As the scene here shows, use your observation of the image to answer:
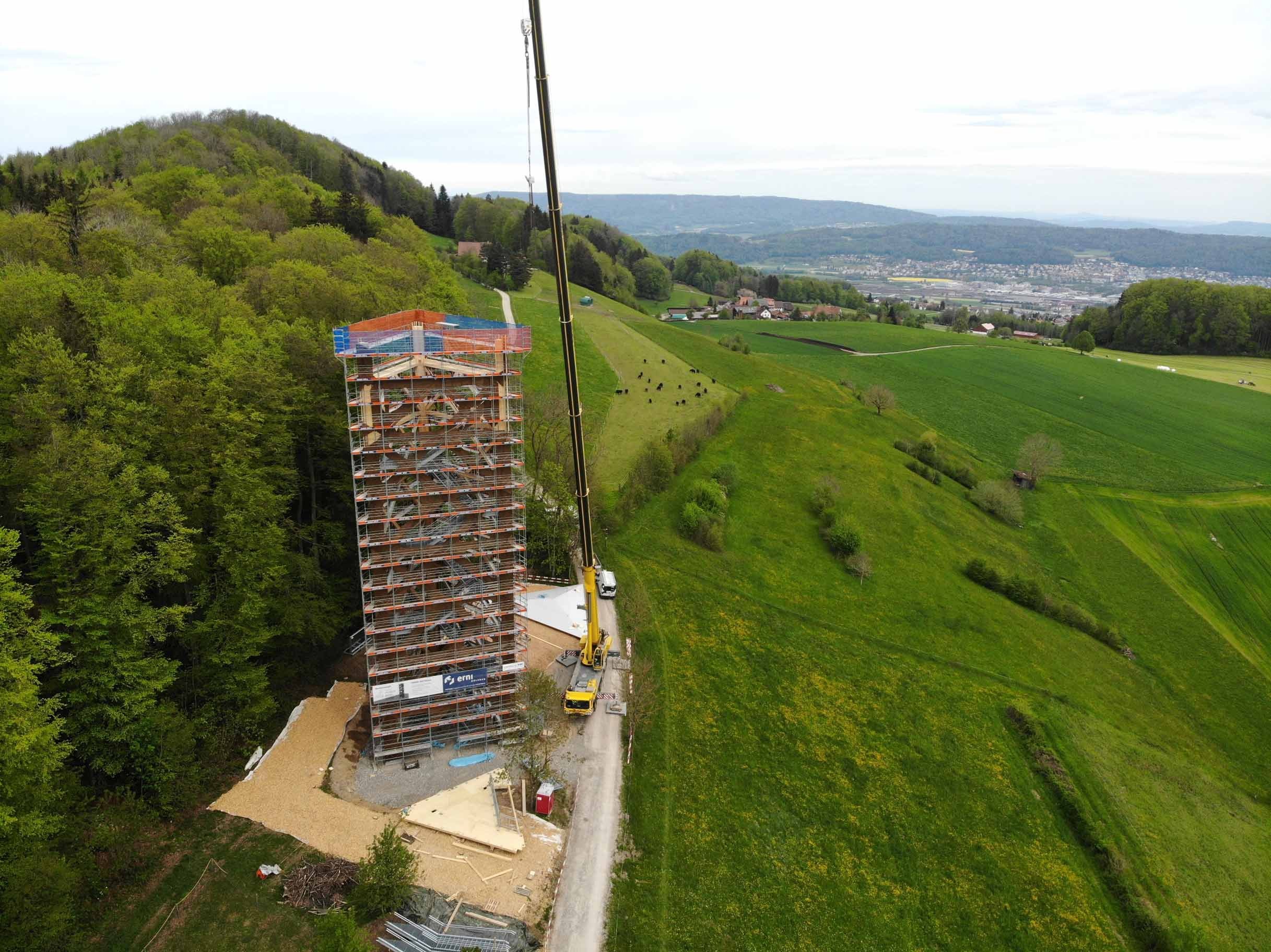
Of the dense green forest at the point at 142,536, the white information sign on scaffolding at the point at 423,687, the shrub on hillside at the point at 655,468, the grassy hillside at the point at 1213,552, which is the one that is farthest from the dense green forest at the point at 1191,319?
the dense green forest at the point at 142,536

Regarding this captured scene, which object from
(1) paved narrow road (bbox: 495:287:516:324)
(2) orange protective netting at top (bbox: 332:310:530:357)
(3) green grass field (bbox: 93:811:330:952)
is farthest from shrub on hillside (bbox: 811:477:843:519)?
(3) green grass field (bbox: 93:811:330:952)

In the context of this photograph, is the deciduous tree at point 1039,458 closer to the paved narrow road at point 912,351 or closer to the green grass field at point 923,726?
the green grass field at point 923,726

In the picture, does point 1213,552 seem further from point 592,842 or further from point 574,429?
point 592,842

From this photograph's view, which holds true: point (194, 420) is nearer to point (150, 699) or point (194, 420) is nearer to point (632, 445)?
point (150, 699)

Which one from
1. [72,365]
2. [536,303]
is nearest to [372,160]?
[536,303]

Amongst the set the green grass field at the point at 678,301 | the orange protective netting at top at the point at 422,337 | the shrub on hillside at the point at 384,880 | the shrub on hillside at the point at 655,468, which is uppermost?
the green grass field at the point at 678,301

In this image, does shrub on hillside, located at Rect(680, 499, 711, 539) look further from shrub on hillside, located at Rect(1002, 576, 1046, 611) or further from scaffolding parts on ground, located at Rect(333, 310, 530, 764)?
shrub on hillside, located at Rect(1002, 576, 1046, 611)
